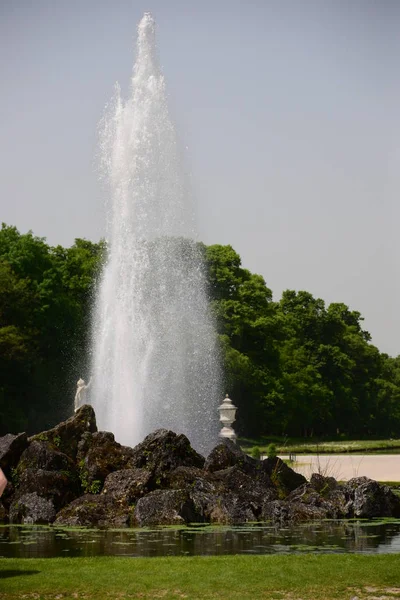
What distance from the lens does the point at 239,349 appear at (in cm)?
8175

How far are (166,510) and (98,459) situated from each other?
12.0 feet

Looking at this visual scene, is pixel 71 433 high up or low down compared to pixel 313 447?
down

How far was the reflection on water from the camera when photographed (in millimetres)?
17172

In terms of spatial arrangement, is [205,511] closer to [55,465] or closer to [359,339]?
[55,465]

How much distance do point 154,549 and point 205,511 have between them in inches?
208

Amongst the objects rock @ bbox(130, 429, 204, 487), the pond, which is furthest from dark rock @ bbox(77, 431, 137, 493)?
the pond

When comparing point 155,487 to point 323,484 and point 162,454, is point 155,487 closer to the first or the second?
point 162,454

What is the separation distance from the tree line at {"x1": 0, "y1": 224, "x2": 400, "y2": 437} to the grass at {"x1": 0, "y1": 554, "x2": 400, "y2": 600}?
4417cm

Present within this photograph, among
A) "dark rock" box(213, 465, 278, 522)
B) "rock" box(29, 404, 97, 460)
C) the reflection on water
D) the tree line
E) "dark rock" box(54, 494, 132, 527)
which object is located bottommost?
the reflection on water

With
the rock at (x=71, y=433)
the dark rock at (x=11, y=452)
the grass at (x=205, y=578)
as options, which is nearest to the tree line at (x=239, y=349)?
the rock at (x=71, y=433)

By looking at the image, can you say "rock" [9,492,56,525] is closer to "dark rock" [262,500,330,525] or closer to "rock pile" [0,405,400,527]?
"rock pile" [0,405,400,527]

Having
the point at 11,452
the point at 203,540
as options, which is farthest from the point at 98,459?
the point at 203,540

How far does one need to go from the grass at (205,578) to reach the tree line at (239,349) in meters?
44.2

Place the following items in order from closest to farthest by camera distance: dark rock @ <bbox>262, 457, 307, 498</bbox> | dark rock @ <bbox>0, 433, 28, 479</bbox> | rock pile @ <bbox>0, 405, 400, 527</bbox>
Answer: rock pile @ <bbox>0, 405, 400, 527</bbox> < dark rock @ <bbox>0, 433, 28, 479</bbox> < dark rock @ <bbox>262, 457, 307, 498</bbox>
